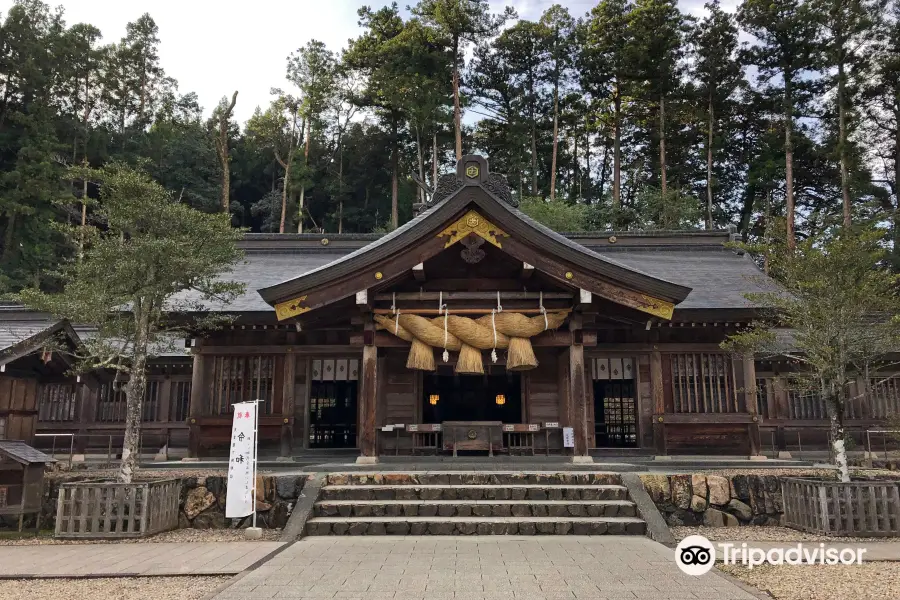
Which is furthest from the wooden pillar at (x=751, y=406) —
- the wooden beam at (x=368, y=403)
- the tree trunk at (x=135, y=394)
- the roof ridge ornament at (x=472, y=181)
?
the tree trunk at (x=135, y=394)

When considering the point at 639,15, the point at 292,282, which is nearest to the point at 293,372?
the point at 292,282

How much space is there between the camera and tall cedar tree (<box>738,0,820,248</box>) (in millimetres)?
28766

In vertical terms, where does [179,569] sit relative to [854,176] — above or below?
below

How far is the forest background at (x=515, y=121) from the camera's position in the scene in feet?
95.5

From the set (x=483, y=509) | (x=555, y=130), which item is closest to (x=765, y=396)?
(x=483, y=509)

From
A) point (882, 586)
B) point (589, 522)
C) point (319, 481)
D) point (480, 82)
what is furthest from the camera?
point (480, 82)

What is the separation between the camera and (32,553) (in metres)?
7.21

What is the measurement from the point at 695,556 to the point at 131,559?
6.50 m

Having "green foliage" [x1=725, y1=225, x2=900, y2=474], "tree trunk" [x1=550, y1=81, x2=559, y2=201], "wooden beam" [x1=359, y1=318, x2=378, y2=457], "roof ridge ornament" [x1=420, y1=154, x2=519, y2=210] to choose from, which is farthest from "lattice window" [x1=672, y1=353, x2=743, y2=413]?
"tree trunk" [x1=550, y1=81, x2=559, y2=201]

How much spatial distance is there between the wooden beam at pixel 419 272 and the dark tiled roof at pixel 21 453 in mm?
6571

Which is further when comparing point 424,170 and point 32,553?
point 424,170

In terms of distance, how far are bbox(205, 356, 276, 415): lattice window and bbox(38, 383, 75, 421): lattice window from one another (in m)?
5.72

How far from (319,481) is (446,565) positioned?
3355 millimetres

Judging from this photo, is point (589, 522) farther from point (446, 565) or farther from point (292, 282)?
point (292, 282)
